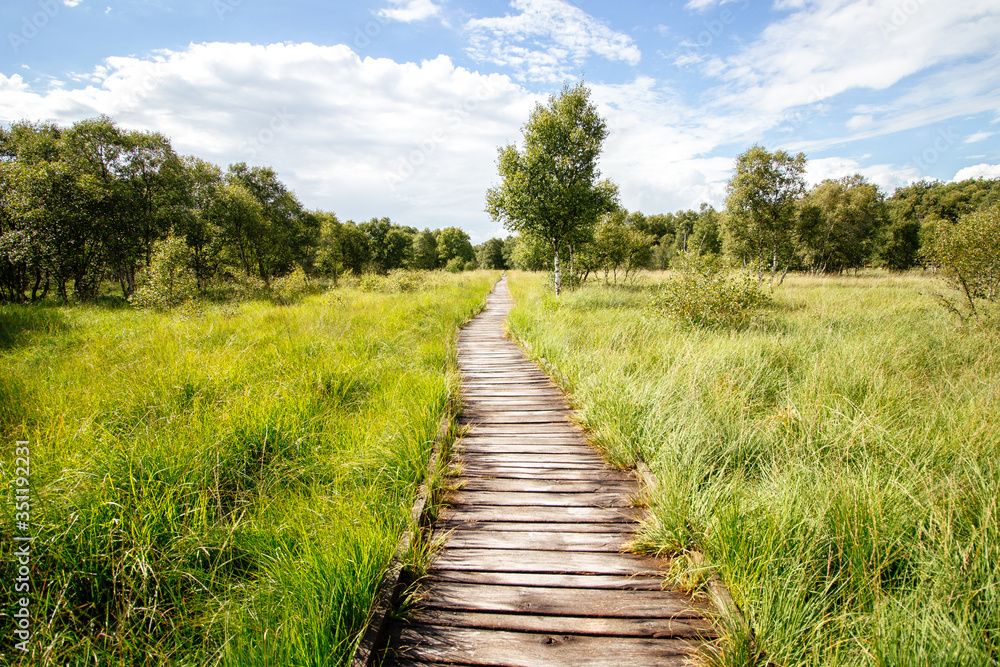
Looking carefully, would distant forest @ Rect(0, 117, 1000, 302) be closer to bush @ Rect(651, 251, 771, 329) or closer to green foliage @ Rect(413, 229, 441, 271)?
bush @ Rect(651, 251, 771, 329)

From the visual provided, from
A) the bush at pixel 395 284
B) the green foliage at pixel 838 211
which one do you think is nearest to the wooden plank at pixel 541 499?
the bush at pixel 395 284

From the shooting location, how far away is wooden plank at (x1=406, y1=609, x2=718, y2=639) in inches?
77.4

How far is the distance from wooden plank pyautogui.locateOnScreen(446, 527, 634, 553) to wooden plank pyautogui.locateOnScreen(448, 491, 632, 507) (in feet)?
1.16

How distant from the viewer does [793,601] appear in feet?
5.86

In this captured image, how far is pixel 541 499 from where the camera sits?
3229 millimetres

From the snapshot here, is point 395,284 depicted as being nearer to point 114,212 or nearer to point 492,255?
point 114,212

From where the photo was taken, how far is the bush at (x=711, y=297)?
8312mm

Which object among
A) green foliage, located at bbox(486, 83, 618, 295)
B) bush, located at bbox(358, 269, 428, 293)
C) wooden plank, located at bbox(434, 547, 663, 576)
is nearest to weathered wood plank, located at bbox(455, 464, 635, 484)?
wooden plank, located at bbox(434, 547, 663, 576)

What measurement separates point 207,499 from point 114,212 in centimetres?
3027

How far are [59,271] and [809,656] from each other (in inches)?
1280

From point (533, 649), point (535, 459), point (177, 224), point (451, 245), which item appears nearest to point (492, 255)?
point (451, 245)

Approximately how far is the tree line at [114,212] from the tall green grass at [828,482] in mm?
15990

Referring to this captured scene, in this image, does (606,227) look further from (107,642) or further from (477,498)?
(107,642)

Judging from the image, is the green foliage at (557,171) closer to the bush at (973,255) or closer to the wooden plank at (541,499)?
the bush at (973,255)
